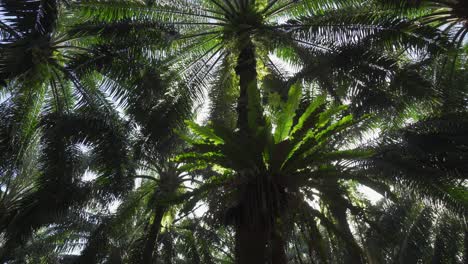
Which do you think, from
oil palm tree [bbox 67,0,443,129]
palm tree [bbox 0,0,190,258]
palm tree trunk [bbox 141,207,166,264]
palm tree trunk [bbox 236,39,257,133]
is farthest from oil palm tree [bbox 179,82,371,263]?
palm tree trunk [bbox 141,207,166,264]

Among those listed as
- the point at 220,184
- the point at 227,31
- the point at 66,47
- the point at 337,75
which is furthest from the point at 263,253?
the point at 66,47

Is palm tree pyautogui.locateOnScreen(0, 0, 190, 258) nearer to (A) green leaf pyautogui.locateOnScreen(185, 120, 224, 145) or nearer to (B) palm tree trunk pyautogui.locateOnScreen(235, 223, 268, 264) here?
(A) green leaf pyautogui.locateOnScreen(185, 120, 224, 145)

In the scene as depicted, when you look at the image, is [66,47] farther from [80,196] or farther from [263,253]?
[263,253]

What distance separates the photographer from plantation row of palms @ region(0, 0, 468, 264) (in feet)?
16.0

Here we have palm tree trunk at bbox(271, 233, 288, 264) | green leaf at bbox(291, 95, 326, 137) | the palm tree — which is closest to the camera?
palm tree trunk at bbox(271, 233, 288, 264)

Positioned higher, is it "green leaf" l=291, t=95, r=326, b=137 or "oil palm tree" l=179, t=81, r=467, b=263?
"green leaf" l=291, t=95, r=326, b=137

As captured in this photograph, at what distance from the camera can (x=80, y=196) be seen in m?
8.77

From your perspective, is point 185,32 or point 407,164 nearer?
point 407,164

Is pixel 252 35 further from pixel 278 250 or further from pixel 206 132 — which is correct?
pixel 278 250

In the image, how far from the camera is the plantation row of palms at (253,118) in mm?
4891

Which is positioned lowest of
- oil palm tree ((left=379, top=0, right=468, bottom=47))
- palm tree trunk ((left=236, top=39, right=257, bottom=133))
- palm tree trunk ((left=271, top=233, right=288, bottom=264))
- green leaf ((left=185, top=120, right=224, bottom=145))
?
palm tree trunk ((left=271, top=233, right=288, bottom=264))

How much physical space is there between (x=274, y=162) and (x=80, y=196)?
18.8 ft

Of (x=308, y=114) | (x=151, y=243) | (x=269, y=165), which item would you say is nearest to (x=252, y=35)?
(x=308, y=114)

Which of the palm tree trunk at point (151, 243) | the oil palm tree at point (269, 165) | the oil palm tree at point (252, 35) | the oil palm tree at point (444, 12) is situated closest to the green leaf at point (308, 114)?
the oil palm tree at point (269, 165)
